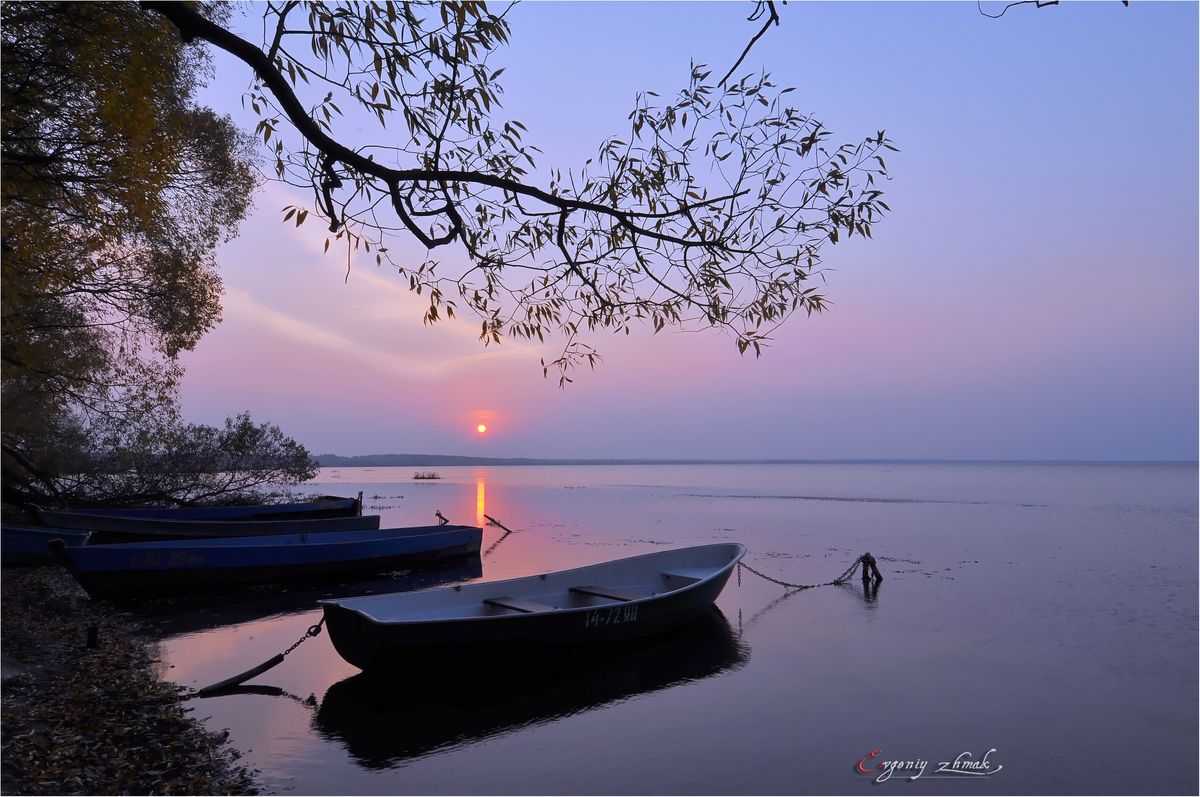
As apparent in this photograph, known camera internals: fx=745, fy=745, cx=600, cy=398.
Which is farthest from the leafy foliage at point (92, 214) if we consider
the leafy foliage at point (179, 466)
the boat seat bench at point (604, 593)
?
the boat seat bench at point (604, 593)

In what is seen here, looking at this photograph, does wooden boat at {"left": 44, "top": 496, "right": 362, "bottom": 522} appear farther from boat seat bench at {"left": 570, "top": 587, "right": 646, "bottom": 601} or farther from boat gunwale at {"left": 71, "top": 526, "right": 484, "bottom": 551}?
boat seat bench at {"left": 570, "top": 587, "right": 646, "bottom": 601}

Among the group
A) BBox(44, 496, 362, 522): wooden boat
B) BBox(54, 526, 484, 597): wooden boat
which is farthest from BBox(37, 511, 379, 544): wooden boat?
BBox(54, 526, 484, 597): wooden boat

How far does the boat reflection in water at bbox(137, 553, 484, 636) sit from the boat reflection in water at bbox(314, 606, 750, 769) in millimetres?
5275

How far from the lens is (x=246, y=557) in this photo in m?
17.0

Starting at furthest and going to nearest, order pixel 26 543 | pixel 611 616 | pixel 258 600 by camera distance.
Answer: pixel 26 543
pixel 258 600
pixel 611 616

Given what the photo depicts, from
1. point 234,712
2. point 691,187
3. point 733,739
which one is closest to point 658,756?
point 733,739

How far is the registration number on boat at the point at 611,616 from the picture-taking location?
11.5m

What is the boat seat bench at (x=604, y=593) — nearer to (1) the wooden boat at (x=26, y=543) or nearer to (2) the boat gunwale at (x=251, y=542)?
(2) the boat gunwale at (x=251, y=542)

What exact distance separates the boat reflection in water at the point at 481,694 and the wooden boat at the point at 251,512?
12590 mm

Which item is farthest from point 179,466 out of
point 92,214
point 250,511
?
point 92,214

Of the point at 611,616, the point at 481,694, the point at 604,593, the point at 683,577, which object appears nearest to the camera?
the point at 481,694

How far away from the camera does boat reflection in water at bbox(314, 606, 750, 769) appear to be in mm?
8859

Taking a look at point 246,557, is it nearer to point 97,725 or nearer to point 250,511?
point 250,511

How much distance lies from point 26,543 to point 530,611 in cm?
1449
